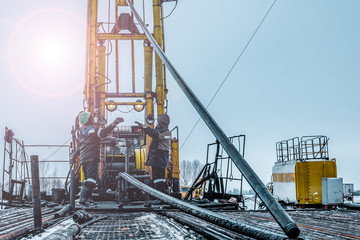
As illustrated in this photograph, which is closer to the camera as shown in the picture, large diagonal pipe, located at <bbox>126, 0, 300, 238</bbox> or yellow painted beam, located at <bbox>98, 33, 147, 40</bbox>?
large diagonal pipe, located at <bbox>126, 0, 300, 238</bbox>

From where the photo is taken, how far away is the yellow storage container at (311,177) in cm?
1499

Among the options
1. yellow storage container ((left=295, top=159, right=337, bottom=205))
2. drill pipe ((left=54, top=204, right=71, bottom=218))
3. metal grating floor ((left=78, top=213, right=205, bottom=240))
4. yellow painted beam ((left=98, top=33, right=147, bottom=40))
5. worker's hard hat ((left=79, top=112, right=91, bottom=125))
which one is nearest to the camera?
metal grating floor ((left=78, top=213, right=205, bottom=240))

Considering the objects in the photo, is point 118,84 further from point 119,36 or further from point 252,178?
point 252,178

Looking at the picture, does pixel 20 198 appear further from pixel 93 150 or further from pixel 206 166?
pixel 206 166

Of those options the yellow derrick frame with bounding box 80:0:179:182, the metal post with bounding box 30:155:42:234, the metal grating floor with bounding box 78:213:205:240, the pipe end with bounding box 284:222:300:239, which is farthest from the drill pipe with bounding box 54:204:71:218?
the yellow derrick frame with bounding box 80:0:179:182

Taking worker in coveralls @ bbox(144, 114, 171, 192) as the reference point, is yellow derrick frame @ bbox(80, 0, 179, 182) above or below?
above

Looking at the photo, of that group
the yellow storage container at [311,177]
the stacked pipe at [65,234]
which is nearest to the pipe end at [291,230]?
the stacked pipe at [65,234]

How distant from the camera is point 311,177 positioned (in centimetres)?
1511

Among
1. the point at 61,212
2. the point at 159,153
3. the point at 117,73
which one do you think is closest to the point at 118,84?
the point at 117,73

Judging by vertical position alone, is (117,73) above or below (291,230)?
above

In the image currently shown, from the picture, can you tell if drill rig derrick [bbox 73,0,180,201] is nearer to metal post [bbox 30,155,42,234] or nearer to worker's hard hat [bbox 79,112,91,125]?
worker's hard hat [bbox 79,112,91,125]

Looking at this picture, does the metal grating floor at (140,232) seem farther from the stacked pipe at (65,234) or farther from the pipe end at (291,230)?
the pipe end at (291,230)

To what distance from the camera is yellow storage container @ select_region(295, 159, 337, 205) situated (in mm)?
14992

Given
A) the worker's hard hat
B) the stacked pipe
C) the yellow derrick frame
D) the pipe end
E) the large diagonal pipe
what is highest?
the yellow derrick frame
